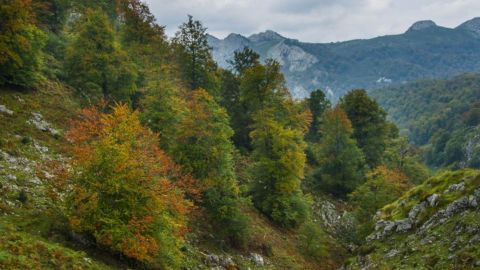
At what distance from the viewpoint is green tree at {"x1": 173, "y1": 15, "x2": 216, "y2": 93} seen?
166ft

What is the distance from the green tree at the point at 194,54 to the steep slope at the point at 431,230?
28.3 meters

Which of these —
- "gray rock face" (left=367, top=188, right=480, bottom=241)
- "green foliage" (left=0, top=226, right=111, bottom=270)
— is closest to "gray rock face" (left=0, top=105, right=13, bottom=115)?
"green foliage" (left=0, top=226, right=111, bottom=270)

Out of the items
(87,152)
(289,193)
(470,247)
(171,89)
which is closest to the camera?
→ (87,152)

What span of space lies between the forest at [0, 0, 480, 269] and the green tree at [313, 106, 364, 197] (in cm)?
21

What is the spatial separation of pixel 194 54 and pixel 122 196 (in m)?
34.8

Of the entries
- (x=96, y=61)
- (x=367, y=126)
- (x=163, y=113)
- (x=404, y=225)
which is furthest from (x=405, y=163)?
(x=96, y=61)

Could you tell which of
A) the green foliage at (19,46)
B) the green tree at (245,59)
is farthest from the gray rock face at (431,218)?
the green tree at (245,59)

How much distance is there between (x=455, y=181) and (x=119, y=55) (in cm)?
3450

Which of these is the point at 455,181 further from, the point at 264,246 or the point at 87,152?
the point at 87,152

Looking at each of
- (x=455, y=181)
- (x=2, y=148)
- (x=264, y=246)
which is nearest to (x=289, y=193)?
(x=264, y=246)

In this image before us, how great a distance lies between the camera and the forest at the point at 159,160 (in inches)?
760

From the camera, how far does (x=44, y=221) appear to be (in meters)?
19.3

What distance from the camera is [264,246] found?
35031 mm

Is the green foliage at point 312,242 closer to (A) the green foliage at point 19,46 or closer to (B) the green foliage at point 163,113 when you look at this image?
(B) the green foliage at point 163,113
